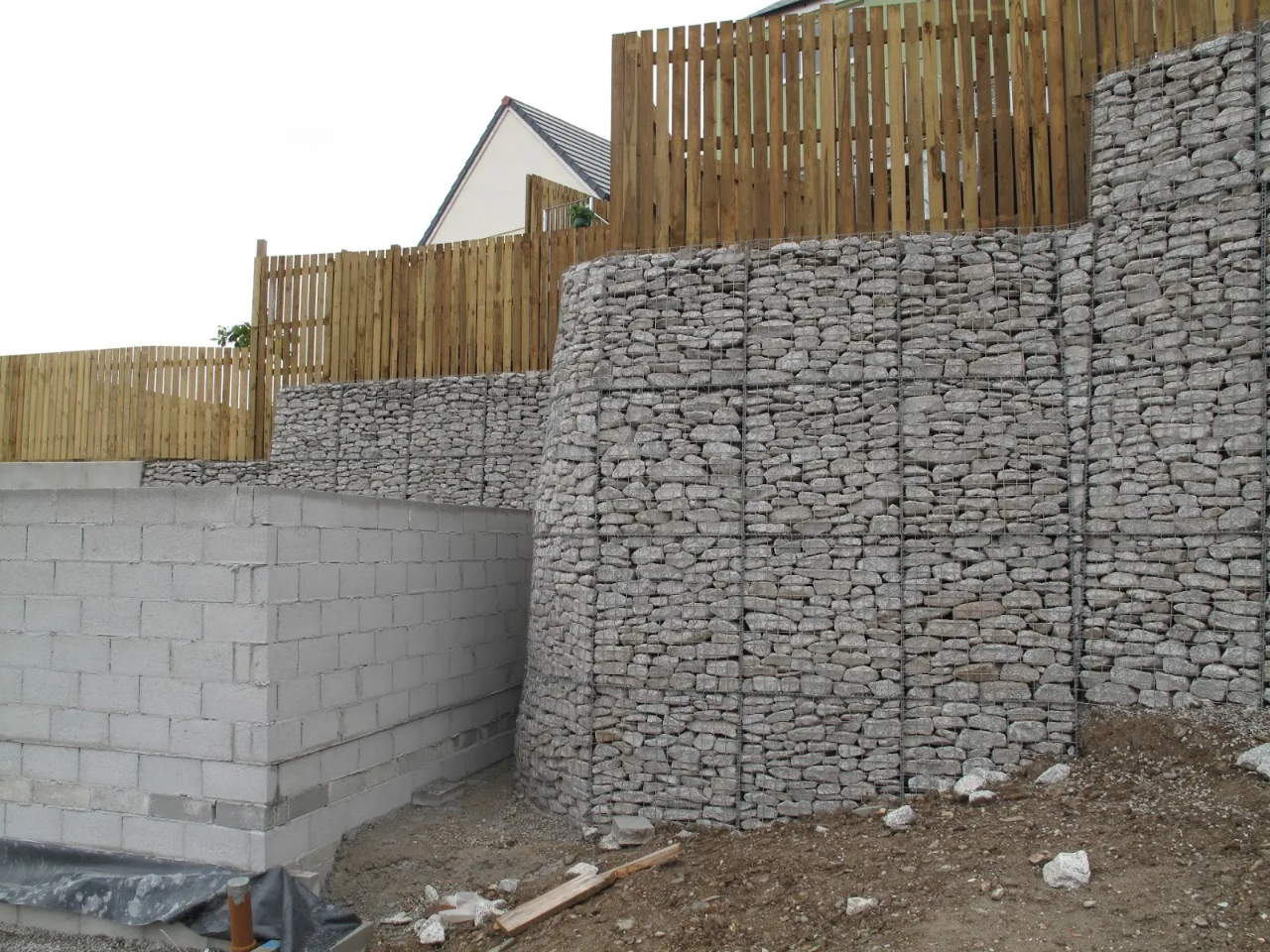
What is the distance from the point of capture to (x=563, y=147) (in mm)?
18797

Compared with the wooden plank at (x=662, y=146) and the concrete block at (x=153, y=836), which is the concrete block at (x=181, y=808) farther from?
the wooden plank at (x=662, y=146)

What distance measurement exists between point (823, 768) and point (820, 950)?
230 centimetres

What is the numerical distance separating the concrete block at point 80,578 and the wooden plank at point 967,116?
749 cm

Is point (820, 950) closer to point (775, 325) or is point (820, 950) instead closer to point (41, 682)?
point (775, 325)

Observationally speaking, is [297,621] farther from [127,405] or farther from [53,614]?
[127,405]

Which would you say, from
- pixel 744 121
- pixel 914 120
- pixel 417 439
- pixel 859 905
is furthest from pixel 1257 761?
pixel 417 439

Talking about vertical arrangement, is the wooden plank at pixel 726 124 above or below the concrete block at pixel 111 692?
above

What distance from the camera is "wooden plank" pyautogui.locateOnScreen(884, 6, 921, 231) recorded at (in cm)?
840

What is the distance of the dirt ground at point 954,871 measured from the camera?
17.0ft

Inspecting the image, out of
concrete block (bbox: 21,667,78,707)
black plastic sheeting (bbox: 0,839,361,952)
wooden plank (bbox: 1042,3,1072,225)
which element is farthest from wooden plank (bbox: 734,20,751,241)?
concrete block (bbox: 21,667,78,707)

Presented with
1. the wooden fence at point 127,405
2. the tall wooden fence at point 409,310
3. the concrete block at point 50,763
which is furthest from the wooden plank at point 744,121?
the wooden fence at point 127,405

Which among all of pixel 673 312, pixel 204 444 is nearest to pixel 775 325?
pixel 673 312

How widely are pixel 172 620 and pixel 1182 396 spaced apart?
25.0 ft

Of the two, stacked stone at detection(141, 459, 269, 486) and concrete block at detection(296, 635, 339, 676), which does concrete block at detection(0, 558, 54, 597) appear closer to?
concrete block at detection(296, 635, 339, 676)
